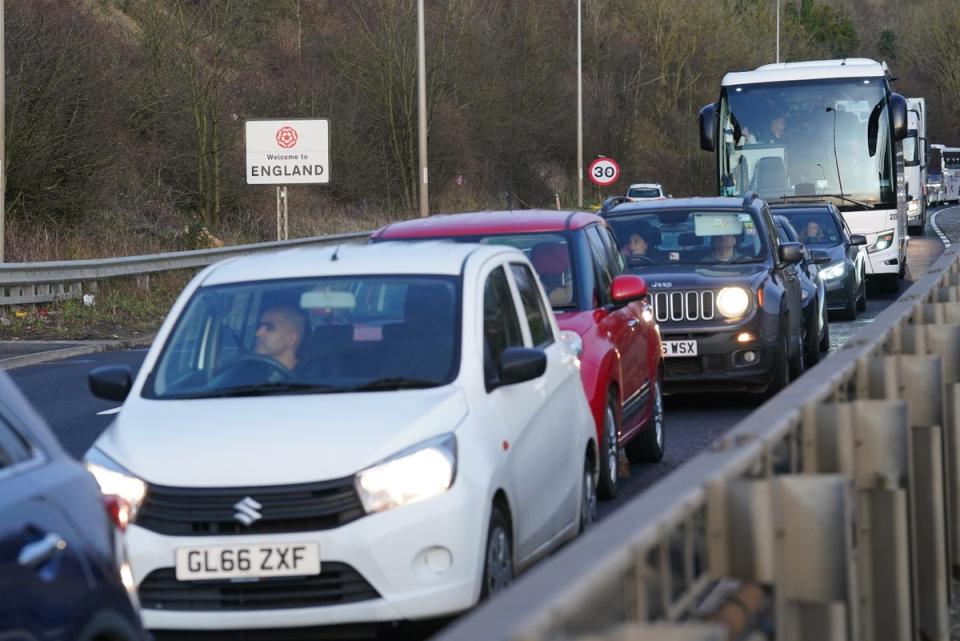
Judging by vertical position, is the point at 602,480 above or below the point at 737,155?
below

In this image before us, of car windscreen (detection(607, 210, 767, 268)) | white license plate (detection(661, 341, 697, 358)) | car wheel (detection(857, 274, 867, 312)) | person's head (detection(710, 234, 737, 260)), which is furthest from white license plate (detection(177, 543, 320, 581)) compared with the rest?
car wheel (detection(857, 274, 867, 312))

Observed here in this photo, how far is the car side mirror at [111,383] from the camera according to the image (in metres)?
7.38

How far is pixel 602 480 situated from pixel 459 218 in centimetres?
194

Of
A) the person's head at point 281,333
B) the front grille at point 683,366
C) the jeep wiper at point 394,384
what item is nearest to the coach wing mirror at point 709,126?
the front grille at point 683,366

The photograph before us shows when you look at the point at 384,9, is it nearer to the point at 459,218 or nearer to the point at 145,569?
the point at 459,218

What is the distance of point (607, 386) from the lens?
9.93m

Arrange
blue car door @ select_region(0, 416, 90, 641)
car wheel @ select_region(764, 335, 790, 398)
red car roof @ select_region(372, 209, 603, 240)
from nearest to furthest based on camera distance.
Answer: blue car door @ select_region(0, 416, 90, 641) < red car roof @ select_region(372, 209, 603, 240) < car wheel @ select_region(764, 335, 790, 398)

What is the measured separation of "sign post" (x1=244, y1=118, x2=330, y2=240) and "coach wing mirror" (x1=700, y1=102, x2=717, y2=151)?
11551 millimetres

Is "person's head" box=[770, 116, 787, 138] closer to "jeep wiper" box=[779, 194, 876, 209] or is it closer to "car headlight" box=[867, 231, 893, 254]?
"jeep wiper" box=[779, 194, 876, 209]

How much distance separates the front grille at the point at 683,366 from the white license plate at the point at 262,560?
8.58 meters

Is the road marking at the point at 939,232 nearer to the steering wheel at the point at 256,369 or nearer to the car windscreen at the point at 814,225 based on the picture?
the car windscreen at the point at 814,225

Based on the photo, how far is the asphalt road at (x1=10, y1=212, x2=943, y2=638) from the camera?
38.1 ft

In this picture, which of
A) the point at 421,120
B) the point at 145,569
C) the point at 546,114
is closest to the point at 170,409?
the point at 145,569

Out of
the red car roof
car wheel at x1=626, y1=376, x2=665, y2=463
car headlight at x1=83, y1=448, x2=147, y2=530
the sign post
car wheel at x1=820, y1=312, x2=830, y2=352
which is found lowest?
car wheel at x1=820, y1=312, x2=830, y2=352
